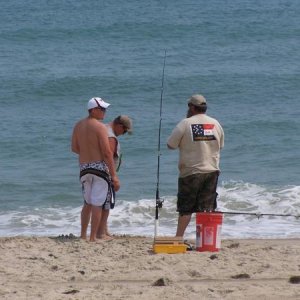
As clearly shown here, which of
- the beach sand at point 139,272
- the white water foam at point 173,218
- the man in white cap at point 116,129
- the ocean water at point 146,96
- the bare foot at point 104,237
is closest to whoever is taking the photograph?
the beach sand at point 139,272

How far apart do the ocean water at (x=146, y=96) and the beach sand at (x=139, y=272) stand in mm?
2125

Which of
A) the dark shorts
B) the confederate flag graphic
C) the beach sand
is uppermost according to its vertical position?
the confederate flag graphic

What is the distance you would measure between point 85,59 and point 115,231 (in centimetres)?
1381

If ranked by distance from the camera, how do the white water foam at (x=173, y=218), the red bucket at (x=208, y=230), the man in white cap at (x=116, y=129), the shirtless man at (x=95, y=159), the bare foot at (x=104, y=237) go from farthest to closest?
the white water foam at (x=173, y=218) < the bare foot at (x=104, y=237) < the man in white cap at (x=116, y=129) < the shirtless man at (x=95, y=159) < the red bucket at (x=208, y=230)

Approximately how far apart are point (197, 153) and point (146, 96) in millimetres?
11422

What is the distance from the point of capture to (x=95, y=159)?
8.05 meters

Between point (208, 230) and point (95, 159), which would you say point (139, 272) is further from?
point (95, 159)

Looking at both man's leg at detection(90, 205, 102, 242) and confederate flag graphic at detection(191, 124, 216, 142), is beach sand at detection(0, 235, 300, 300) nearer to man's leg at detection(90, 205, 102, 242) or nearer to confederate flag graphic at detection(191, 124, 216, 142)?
man's leg at detection(90, 205, 102, 242)

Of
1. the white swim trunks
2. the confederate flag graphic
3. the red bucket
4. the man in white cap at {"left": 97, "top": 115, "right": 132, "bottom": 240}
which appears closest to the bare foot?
the man in white cap at {"left": 97, "top": 115, "right": 132, "bottom": 240}

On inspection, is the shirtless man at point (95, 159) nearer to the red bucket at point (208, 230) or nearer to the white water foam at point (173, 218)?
the red bucket at point (208, 230)

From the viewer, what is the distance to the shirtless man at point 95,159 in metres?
7.96

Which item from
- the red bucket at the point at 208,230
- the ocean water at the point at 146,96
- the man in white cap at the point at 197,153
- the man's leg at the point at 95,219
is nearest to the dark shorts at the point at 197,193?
the man in white cap at the point at 197,153

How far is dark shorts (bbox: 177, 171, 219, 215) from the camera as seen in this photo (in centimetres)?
799

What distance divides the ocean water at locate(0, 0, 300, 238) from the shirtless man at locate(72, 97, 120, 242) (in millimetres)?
1988
